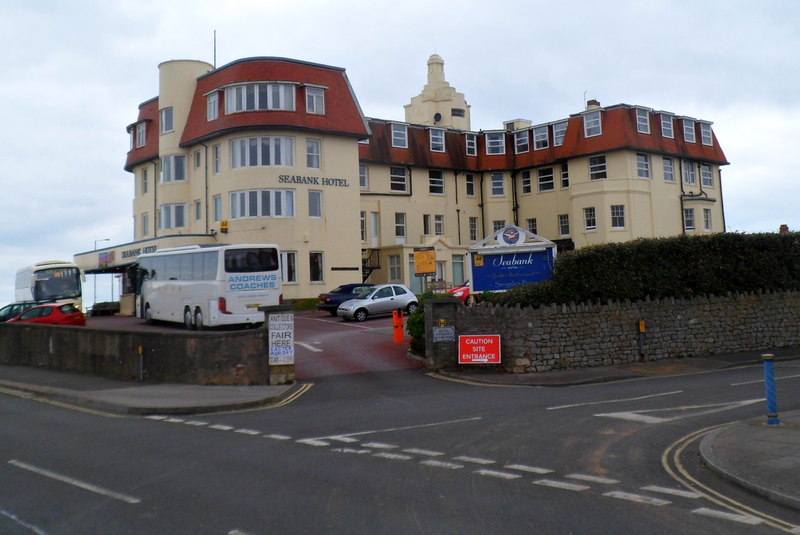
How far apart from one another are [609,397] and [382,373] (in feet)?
23.3

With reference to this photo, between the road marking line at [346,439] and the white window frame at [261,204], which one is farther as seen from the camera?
the white window frame at [261,204]

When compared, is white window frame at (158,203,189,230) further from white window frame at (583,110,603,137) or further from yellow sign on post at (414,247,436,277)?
→ white window frame at (583,110,603,137)

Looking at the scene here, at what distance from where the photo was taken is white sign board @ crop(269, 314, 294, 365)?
62.6 feet

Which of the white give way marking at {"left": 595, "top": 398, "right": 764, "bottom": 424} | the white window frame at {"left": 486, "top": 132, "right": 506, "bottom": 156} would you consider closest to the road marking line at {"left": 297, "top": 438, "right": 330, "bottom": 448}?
the white give way marking at {"left": 595, "top": 398, "right": 764, "bottom": 424}

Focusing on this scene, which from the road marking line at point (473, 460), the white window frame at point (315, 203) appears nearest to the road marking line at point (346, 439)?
the road marking line at point (473, 460)

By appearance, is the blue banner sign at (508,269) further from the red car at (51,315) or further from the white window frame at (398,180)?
the white window frame at (398,180)

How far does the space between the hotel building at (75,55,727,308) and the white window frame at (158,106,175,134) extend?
0.11 meters

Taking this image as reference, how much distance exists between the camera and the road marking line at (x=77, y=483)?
26.1 ft

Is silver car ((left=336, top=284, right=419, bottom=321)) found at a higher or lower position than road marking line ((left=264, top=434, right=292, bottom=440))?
higher

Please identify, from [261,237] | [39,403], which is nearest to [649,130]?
[261,237]

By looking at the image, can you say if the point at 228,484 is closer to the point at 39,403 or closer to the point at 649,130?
the point at 39,403

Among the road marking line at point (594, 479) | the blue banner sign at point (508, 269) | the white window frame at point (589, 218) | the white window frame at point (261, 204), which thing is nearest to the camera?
the road marking line at point (594, 479)

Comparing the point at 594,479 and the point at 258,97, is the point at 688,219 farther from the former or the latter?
the point at 594,479

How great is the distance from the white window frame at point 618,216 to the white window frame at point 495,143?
10563 millimetres
